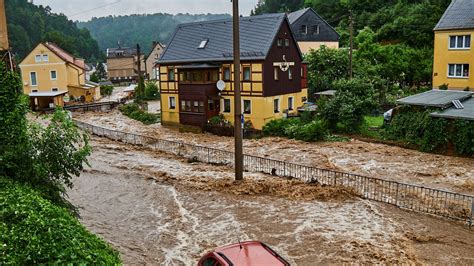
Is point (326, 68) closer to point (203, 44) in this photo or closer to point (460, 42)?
point (460, 42)

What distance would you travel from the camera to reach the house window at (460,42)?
33156 millimetres

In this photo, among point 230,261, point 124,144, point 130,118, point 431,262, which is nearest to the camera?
point 230,261

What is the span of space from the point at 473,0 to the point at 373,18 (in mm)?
31424

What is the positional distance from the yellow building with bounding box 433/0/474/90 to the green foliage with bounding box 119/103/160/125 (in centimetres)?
2501

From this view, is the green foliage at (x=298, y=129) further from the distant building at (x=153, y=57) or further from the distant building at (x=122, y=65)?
the distant building at (x=122, y=65)

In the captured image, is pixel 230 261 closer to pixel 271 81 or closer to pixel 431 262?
pixel 431 262

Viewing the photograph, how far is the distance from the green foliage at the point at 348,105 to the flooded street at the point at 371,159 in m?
2.18

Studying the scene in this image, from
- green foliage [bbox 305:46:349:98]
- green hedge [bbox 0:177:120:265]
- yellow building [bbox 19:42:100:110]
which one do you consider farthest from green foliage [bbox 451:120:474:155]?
yellow building [bbox 19:42:100:110]

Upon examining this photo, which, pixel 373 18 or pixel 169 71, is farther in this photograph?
pixel 373 18

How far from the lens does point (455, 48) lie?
33.9 metres


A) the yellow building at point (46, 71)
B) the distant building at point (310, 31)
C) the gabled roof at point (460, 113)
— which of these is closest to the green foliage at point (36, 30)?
the yellow building at point (46, 71)

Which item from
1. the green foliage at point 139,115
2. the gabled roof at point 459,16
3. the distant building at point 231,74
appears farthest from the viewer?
the green foliage at point 139,115

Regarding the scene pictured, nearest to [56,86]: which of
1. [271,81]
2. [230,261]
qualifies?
[271,81]

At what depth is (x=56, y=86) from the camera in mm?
57906
